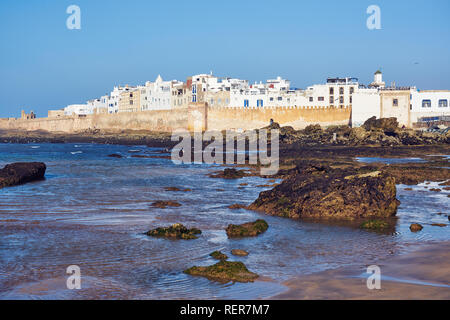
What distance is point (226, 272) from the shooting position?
758 cm

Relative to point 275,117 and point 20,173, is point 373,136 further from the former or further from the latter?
point 20,173

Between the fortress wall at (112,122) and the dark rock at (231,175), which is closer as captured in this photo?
the dark rock at (231,175)

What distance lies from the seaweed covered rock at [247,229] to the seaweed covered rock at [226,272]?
2355mm

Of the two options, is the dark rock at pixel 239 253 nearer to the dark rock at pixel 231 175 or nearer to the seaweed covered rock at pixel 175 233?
the seaweed covered rock at pixel 175 233

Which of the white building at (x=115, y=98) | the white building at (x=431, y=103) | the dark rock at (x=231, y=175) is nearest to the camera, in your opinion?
the dark rock at (x=231, y=175)

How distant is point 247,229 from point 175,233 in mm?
1391

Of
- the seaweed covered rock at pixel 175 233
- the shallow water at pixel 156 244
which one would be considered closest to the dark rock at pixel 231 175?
the shallow water at pixel 156 244

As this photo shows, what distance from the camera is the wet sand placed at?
6590mm

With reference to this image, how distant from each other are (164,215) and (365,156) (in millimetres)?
18022

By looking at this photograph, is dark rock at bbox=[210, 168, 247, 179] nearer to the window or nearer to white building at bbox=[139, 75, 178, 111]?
the window

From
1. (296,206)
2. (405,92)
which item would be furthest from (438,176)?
(405,92)

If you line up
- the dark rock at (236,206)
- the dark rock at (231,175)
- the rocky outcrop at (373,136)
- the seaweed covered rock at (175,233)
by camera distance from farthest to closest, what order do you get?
the rocky outcrop at (373,136) < the dark rock at (231,175) < the dark rock at (236,206) < the seaweed covered rock at (175,233)

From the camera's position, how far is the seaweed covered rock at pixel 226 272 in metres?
7.45

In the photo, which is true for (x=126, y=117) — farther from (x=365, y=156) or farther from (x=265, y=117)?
(x=365, y=156)
